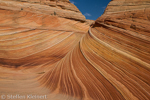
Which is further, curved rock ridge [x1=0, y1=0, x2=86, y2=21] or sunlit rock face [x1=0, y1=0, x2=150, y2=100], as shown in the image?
curved rock ridge [x1=0, y1=0, x2=86, y2=21]

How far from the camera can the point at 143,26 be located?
2283 millimetres

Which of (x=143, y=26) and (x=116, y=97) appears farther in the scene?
(x=143, y=26)

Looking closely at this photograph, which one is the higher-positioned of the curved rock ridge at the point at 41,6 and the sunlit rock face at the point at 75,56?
the curved rock ridge at the point at 41,6

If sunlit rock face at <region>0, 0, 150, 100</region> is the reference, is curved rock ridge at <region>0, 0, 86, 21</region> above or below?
above

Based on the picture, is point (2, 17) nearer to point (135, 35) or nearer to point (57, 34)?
point (57, 34)

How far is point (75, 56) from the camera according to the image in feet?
12.5

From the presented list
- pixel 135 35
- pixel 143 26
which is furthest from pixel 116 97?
pixel 143 26

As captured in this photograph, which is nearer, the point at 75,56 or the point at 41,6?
the point at 75,56

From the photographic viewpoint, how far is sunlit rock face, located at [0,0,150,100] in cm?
207

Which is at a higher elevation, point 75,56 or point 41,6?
point 41,6

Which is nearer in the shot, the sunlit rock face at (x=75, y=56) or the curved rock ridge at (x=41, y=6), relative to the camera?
the sunlit rock face at (x=75, y=56)

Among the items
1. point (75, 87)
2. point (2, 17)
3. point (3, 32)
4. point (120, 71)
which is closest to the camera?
point (120, 71)

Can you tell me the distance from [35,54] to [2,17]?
2.68 metres

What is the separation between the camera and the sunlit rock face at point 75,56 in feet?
6.79
